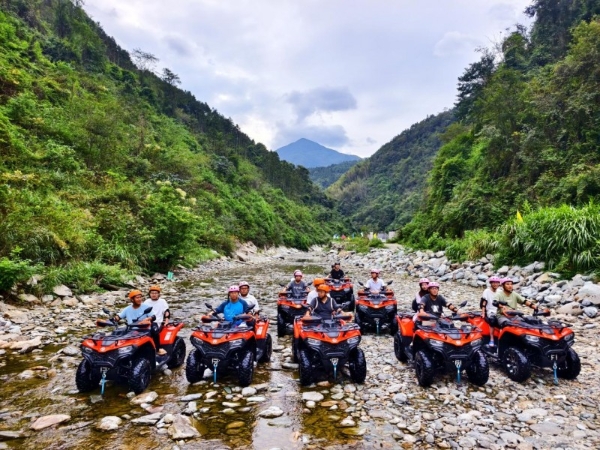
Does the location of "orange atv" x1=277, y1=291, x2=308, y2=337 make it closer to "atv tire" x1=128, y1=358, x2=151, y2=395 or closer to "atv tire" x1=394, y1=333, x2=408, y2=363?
"atv tire" x1=394, y1=333, x2=408, y2=363

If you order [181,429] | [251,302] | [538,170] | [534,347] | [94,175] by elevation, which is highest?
[94,175]

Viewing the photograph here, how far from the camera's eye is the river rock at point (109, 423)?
4863 mm

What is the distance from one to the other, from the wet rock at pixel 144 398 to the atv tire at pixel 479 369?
5075 mm

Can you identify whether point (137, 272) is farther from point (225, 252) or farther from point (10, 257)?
point (225, 252)

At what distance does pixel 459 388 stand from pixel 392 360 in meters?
1.68

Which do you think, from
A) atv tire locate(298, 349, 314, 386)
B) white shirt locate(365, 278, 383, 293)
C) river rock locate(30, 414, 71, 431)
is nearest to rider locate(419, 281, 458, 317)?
atv tire locate(298, 349, 314, 386)

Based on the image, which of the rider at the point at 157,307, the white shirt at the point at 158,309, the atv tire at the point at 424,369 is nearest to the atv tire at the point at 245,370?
the rider at the point at 157,307

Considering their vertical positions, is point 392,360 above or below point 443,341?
below

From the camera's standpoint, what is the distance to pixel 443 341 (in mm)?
6004

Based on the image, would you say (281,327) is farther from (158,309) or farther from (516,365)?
(516,365)

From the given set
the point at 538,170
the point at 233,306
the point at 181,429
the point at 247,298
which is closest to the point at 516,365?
→ the point at 247,298

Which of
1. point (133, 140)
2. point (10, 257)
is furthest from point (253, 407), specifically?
point (133, 140)

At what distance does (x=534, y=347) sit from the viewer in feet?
20.4

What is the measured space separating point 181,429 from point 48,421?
1.81m
